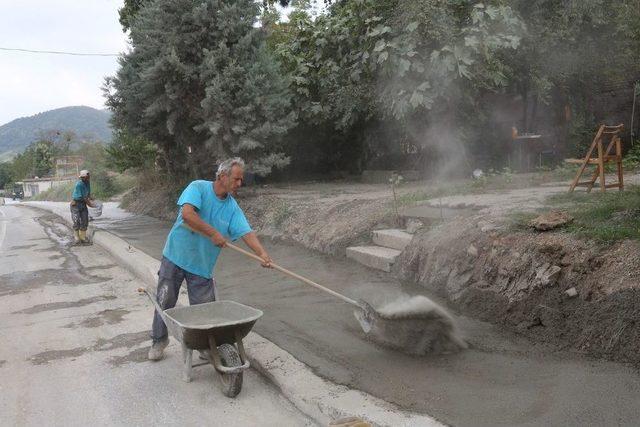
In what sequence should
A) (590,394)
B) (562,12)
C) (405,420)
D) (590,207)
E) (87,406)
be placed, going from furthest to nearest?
1. (562,12)
2. (590,207)
3. (87,406)
4. (590,394)
5. (405,420)

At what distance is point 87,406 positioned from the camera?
153 inches

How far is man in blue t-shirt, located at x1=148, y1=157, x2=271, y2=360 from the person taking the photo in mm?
4363

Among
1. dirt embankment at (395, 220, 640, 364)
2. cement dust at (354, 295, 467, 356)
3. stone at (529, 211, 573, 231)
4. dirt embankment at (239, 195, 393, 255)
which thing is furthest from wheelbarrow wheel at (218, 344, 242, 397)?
dirt embankment at (239, 195, 393, 255)

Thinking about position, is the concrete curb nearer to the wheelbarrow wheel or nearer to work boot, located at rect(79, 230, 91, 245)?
the wheelbarrow wheel

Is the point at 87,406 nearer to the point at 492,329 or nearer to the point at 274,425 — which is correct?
the point at 274,425

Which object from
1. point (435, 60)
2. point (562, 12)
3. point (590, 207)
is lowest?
point (590, 207)

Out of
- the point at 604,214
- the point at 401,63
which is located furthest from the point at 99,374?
the point at 401,63

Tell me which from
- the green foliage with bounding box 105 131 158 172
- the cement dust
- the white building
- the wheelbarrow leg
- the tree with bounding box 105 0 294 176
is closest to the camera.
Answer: the wheelbarrow leg

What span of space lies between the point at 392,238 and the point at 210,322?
364cm

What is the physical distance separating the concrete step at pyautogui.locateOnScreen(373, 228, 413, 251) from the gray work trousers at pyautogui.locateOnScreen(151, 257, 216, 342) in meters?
3.07

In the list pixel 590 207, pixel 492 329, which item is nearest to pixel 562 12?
pixel 590 207

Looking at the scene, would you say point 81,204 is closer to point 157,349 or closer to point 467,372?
point 157,349

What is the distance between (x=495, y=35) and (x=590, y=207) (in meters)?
5.91

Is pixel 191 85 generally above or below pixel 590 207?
above
